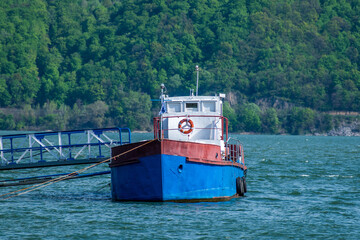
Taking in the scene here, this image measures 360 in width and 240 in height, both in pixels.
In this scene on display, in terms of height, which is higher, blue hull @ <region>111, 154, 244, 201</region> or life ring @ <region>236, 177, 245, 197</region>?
blue hull @ <region>111, 154, 244, 201</region>

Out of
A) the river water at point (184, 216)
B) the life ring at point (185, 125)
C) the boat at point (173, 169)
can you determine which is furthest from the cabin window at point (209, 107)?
the river water at point (184, 216)

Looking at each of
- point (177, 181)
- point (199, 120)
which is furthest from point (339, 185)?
point (177, 181)

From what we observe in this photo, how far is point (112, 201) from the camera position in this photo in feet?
109

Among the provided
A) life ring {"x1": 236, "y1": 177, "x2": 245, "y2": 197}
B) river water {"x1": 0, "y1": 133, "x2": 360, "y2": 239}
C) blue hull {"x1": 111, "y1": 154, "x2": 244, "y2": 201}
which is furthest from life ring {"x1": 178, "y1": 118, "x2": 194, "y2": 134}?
river water {"x1": 0, "y1": 133, "x2": 360, "y2": 239}

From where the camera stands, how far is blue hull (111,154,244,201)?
30.0 m

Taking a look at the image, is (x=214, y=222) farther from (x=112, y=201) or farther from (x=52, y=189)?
(x=52, y=189)

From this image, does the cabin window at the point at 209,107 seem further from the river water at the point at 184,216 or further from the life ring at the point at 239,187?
the river water at the point at 184,216

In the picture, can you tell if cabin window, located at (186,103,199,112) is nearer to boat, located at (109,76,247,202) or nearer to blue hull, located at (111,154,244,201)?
boat, located at (109,76,247,202)

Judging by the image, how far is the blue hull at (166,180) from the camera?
98.3ft

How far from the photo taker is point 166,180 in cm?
3006

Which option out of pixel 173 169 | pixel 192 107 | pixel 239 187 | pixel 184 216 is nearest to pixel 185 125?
pixel 192 107

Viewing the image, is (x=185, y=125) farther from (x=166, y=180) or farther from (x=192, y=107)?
(x=166, y=180)

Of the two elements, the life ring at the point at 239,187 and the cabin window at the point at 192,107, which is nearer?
the cabin window at the point at 192,107

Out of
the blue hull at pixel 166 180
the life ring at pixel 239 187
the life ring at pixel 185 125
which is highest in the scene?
the life ring at pixel 185 125
